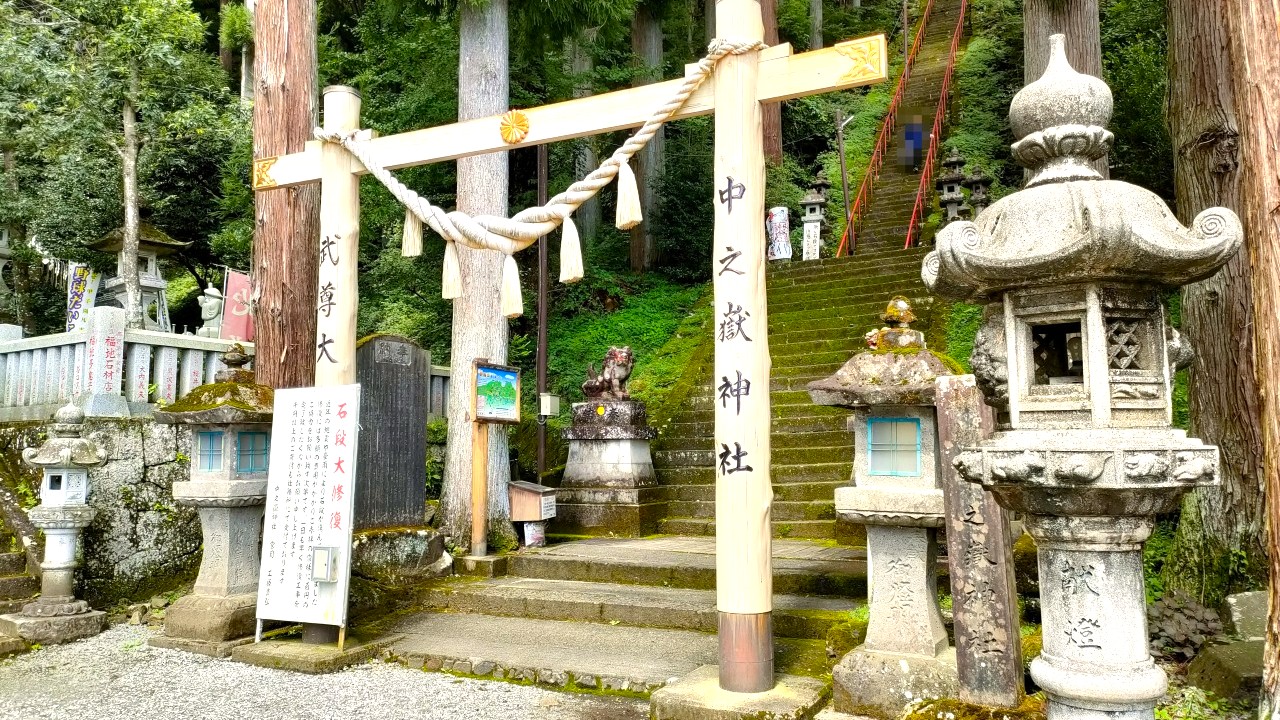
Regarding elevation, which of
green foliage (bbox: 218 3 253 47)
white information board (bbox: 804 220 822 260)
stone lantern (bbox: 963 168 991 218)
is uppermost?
green foliage (bbox: 218 3 253 47)

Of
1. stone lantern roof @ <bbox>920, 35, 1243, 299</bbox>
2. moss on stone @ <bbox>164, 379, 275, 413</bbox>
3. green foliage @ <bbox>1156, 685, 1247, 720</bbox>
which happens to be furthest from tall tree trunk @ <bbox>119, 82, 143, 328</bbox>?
green foliage @ <bbox>1156, 685, 1247, 720</bbox>

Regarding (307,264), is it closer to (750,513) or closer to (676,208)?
(750,513)

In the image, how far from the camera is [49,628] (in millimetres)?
6250

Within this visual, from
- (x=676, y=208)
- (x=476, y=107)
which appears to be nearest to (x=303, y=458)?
(x=476, y=107)

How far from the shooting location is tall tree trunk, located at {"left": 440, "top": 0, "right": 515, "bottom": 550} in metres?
8.10

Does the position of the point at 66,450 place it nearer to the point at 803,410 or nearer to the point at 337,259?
the point at 337,259

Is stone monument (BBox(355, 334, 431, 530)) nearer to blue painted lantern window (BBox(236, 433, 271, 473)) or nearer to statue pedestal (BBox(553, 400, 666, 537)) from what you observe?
blue painted lantern window (BBox(236, 433, 271, 473))

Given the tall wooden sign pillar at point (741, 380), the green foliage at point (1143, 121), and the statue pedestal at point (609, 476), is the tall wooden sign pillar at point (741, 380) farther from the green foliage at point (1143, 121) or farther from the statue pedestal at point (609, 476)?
the green foliage at point (1143, 121)

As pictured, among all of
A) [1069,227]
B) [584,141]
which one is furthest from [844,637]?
[584,141]

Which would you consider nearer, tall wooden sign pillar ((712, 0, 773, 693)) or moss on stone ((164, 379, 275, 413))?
tall wooden sign pillar ((712, 0, 773, 693))

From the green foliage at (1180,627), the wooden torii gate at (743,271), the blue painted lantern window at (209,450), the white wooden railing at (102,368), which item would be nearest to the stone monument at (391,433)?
the blue painted lantern window at (209,450)

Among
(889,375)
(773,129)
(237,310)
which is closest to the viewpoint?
(889,375)

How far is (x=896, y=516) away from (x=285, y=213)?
224 inches

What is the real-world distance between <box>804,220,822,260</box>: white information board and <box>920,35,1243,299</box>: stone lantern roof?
12.7m
